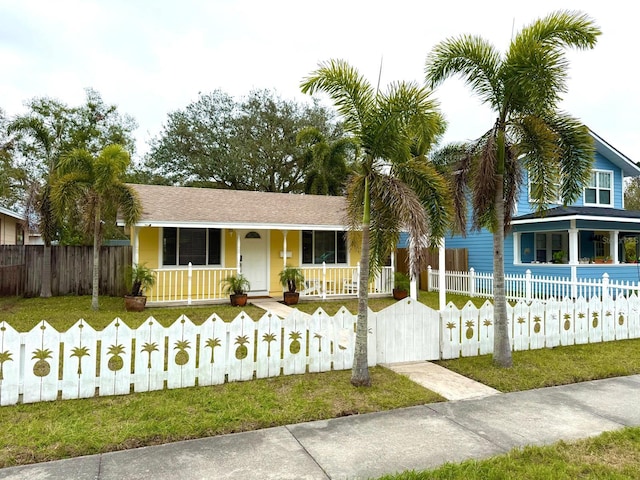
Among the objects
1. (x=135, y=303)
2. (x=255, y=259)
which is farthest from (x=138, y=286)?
(x=255, y=259)

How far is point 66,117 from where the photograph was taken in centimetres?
2283

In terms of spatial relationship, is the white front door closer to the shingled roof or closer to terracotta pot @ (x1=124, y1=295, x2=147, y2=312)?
the shingled roof

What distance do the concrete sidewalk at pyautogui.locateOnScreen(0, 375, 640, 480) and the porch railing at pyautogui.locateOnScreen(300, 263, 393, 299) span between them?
8.67m

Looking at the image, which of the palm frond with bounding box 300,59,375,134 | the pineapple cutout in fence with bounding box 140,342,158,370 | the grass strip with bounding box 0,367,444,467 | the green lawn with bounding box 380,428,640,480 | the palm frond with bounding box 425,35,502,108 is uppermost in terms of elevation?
the palm frond with bounding box 425,35,502,108

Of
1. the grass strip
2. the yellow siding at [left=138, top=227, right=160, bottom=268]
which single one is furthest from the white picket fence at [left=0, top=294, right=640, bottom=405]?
the yellow siding at [left=138, top=227, right=160, bottom=268]

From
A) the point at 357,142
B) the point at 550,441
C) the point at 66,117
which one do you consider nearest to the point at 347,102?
the point at 357,142

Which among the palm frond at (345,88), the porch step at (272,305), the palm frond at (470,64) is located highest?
the palm frond at (470,64)

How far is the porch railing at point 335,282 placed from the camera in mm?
13328

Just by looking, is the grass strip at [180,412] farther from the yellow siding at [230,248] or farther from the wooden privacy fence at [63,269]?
the wooden privacy fence at [63,269]

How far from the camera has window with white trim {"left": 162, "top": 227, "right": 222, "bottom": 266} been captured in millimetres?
12266

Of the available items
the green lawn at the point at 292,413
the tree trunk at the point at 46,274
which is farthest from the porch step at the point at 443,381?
the tree trunk at the point at 46,274

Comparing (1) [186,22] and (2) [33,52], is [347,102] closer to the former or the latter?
(1) [186,22]

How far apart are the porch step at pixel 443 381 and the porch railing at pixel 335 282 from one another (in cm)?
697

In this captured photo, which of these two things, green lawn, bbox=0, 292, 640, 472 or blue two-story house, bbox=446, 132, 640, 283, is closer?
green lawn, bbox=0, 292, 640, 472
